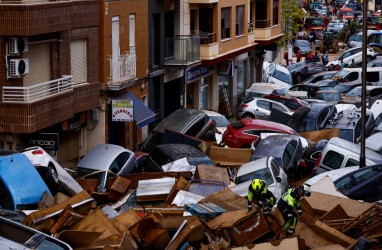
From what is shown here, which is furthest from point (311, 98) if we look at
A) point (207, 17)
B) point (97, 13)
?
point (97, 13)

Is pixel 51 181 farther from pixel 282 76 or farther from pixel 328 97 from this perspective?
pixel 282 76

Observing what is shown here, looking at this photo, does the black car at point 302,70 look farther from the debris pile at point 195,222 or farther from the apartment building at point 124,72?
the debris pile at point 195,222

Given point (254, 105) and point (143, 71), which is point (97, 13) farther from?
point (254, 105)

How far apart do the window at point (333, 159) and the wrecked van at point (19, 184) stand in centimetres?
789

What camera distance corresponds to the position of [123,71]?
31406mm

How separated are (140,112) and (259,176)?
8.73m

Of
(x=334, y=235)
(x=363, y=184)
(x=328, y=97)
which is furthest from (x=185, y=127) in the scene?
(x=328, y=97)

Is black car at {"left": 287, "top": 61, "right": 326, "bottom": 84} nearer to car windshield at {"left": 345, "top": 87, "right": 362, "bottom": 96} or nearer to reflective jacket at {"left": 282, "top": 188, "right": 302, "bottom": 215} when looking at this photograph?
car windshield at {"left": 345, "top": 87, "right": 362, "bottom": 96}

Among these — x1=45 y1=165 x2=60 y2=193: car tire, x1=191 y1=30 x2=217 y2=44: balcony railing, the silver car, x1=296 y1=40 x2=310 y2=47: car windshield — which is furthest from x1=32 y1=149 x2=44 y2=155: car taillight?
x1=296 y1=40 x2=310 y2=47: car windshield

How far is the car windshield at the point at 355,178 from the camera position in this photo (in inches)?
898

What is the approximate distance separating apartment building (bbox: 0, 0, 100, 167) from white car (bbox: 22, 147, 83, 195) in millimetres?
1963

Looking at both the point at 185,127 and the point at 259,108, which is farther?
the point at 259,108

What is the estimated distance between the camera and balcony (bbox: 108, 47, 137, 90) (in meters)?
30.3

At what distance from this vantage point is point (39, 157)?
891 inches
